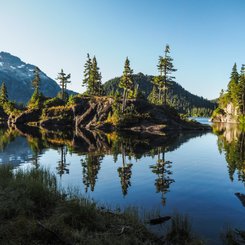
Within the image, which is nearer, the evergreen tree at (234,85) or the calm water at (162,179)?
the calm water at (162,179)

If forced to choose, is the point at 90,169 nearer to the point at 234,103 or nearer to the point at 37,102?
the point at 37,102

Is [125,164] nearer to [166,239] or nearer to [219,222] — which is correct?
[219,222]

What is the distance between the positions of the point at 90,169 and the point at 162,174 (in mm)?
6046

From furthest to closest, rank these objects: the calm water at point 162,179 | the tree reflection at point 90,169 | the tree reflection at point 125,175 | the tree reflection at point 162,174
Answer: the tree reflection at point 90,169 → the tree reflection at point 125,175 → the tree reflection at point 162,174 → the calm water at point 162,179

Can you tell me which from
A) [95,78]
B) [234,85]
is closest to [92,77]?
[95,78]

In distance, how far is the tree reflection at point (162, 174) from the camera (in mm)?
16172

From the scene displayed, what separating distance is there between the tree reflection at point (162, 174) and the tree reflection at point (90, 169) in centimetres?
433

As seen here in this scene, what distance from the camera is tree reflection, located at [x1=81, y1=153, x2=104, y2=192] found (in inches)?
682

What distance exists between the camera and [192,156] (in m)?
30.0

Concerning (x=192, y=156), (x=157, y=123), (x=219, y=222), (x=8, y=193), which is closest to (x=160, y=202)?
(x=219, y=222)

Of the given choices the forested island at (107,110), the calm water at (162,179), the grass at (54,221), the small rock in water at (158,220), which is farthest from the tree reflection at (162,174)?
the forested island at (107,110)

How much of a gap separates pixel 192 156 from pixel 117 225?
2265cm

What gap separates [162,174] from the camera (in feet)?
67.8

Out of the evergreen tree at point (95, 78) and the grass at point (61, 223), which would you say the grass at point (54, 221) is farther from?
the evergreen tree at point (95, 78)
